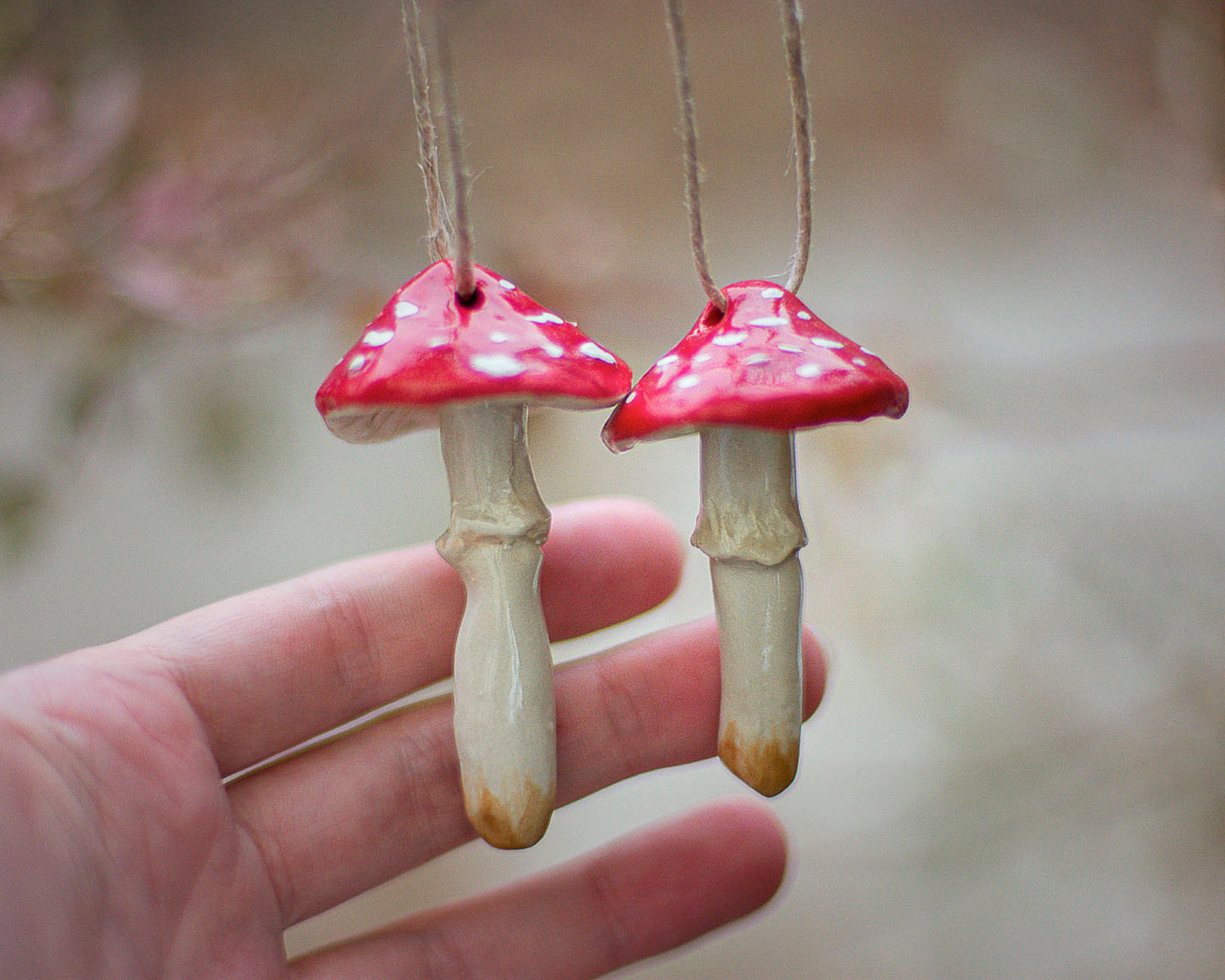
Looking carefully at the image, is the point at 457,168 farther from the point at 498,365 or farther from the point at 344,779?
the point at 344,779

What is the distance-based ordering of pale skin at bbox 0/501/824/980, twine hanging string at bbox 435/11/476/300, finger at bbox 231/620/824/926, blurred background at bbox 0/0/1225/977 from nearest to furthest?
twine hanging string at bbox 435/11/476/300 → pale skin at bbox 0/501/824/980 → finger at bbox 231/620/824/926 → blurred background at bbox 0/0/1225/977

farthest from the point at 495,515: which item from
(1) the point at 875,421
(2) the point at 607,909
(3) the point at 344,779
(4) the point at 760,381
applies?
(1) the point at 875,421

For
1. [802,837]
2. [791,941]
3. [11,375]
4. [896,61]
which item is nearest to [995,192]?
[896,61]

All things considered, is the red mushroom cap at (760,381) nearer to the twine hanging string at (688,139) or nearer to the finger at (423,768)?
the twine hanging string at (688,139)

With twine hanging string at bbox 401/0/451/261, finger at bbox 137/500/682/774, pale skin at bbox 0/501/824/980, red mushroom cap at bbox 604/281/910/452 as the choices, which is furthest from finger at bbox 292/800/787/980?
twine hanging string at bbox 401/0/451/261

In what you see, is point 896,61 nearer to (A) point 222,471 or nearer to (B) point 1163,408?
(B) point 1163,408

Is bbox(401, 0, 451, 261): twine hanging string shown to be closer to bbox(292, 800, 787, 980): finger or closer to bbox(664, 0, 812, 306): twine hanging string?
bbox(664, 0, 812, 306): twine hanging string

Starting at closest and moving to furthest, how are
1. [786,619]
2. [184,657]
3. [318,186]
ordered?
[786,619] < [184,657] < [318,186]
